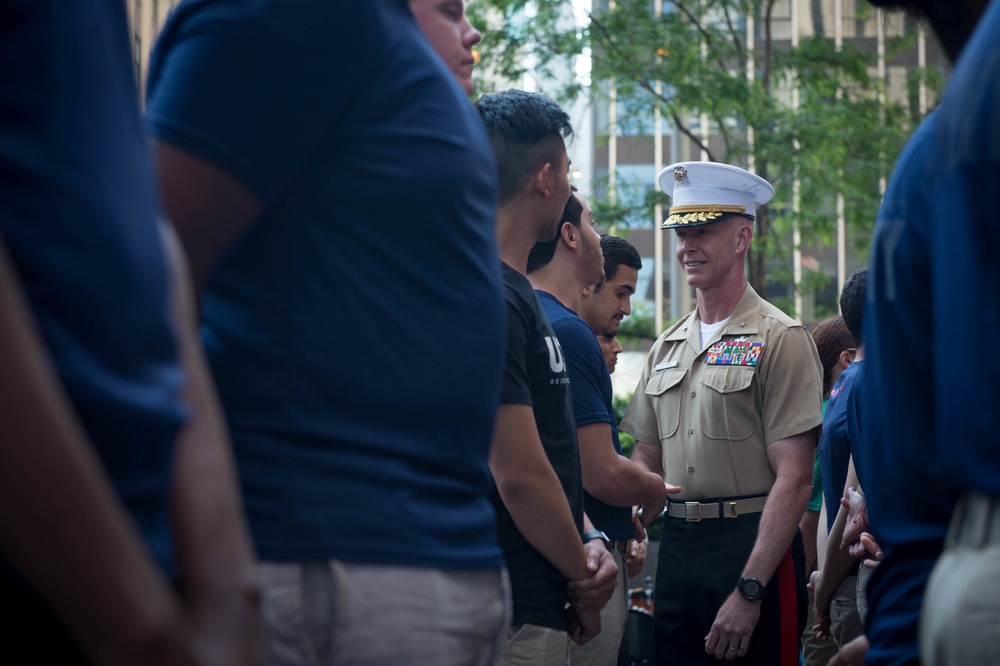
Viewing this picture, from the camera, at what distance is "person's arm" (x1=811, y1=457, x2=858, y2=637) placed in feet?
13.3

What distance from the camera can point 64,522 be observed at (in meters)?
0.73

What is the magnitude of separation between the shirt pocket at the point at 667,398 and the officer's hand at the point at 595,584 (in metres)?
1.81

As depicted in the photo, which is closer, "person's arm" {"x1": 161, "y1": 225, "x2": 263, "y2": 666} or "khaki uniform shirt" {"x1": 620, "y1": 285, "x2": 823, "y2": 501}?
"person's arm" {"x1": 161, "y1": 225, "x2": 263, "y2": 666}

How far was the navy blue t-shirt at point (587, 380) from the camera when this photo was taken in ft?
11.6

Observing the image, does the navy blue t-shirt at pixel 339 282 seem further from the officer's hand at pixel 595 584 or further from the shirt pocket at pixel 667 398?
the shirt pocket at pixel 667 398

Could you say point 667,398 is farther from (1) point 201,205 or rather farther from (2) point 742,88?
(2) point 742,88

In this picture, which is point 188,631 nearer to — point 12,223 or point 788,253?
point 12,223

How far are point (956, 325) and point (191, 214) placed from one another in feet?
2.97

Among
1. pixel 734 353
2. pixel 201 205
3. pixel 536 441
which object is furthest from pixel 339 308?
pixel 734 353

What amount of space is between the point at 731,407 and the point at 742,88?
759 centimetres

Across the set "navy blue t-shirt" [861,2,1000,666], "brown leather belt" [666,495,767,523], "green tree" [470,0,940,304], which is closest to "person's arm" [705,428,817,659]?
"brown leather belt" [666,495,767,523]

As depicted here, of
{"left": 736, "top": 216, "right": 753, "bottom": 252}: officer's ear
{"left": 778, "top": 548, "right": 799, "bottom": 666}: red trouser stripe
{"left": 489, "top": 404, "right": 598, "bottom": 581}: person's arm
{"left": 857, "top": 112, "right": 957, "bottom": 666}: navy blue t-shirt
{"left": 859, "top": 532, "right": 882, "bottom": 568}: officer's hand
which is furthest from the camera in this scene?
{"left": 736, "top": 216, "right": 753, "bottom": 252}: officer's ear

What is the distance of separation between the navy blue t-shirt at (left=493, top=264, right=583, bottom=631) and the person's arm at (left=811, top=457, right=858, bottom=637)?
159cm

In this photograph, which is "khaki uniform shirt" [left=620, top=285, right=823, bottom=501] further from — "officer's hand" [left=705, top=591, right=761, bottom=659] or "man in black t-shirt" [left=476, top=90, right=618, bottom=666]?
"man in black t-shirt" [left=476, top=90, right=618, bottom=666]
